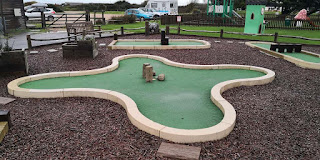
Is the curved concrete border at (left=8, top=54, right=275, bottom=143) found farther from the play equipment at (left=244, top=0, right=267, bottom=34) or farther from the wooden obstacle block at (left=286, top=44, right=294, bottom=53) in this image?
the play equipment at (left=244, top=0, right=267, bottom=34)

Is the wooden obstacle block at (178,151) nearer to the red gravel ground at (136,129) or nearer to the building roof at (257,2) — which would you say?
the red gravel ground at (136,129)

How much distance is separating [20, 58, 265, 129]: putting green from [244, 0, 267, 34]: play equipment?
9.71 meters

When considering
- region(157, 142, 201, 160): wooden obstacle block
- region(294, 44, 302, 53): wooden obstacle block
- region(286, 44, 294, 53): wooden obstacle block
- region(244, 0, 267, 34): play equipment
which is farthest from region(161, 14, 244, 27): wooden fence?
region(157, 142, 201, 160): wooden obstacle block

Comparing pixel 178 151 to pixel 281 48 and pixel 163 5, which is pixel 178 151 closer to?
pixel 281 48

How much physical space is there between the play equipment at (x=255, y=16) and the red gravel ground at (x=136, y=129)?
10223 millimetres

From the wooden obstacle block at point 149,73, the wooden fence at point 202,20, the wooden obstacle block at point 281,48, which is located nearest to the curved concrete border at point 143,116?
the wooden obstacle block at point 149,73

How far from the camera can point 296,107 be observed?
14.8ft

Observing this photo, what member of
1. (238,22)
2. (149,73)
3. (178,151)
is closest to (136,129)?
(178,151)

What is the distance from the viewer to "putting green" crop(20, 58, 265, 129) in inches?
151

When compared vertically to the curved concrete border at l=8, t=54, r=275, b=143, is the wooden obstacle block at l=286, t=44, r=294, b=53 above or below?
above

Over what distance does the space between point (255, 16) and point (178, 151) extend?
566 inches

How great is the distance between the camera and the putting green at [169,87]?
3.85 meters

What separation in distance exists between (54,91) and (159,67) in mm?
3221

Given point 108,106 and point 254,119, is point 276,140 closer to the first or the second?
point 254,119
